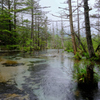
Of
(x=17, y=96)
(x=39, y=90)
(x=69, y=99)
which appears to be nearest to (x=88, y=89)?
(x=69, y=99)

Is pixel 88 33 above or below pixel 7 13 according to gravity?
below

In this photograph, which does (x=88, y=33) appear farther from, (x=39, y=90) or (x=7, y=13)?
(x=7, y=13)

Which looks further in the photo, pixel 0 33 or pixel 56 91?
pixel 0 33

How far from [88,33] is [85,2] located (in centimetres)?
214

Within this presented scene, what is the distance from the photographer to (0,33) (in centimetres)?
1875

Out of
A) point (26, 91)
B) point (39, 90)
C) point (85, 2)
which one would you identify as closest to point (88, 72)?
point (39, 90)

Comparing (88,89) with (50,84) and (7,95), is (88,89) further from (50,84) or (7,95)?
(7,95)

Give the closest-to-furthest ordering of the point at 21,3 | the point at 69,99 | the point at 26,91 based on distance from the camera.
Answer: the point at 69,99 < the point at 26,91 < the point at 21,3

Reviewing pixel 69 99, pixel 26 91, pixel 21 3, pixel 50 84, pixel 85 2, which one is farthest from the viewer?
pixel 21 3

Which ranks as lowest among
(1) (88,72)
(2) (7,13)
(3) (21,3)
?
(1) (88,72)

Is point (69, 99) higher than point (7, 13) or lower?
lower

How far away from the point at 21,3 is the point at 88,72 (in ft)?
70.0

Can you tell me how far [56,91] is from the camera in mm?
3322

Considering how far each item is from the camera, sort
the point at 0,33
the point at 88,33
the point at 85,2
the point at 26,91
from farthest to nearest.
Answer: the point at 0,33
the point at 88,33
the point at 85,2
the point at 26,91
